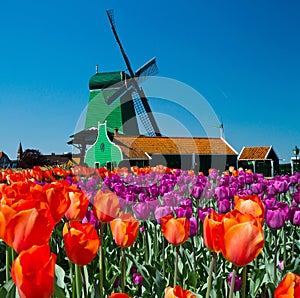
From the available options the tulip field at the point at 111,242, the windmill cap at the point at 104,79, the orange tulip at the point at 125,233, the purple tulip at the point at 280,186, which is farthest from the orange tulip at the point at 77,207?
the windmill cap at the point at 104,79

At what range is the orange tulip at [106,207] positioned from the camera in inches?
86.4

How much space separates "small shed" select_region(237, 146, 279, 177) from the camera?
119 ft

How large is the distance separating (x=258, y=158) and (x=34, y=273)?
36.6 m

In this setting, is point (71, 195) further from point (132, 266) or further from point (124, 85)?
point (124, 85)

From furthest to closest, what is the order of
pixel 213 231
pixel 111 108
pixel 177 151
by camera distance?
pixel 111 108 < pixel 177 151 < pixel 213 231

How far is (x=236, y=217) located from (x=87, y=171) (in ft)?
23.1

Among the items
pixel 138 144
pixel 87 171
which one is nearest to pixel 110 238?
pixel 87 171

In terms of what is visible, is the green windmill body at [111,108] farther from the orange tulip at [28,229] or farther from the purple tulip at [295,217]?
the orange tulip at [28,229]

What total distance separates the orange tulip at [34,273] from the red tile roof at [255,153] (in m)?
36.5

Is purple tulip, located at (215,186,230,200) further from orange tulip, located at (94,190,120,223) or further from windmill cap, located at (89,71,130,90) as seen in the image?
windmill cap, located at (89,71,130,90)

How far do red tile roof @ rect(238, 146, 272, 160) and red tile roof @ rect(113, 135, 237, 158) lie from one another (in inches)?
110

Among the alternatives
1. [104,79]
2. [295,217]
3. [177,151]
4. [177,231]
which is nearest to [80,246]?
[177,231]

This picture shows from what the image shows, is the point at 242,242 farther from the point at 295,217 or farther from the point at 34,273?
the point at 295,217

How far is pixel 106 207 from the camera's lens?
2227mm
